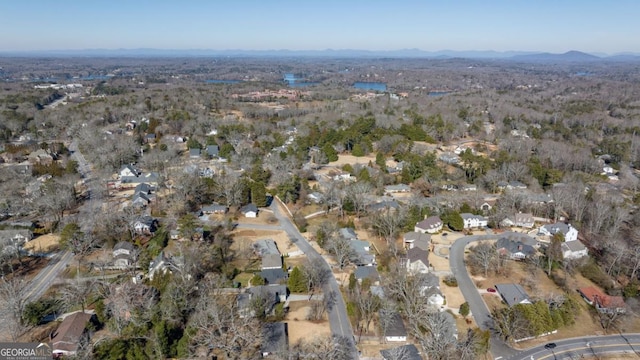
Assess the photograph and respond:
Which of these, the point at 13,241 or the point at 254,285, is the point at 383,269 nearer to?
the point at 254,285

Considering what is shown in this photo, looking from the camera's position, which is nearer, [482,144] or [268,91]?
[482,144]

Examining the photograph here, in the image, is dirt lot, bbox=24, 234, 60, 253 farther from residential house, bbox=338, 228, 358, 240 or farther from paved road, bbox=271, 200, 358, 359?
residential house, bbox=338, 228, 358, 240

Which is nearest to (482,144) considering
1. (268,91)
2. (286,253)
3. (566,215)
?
(566,215)

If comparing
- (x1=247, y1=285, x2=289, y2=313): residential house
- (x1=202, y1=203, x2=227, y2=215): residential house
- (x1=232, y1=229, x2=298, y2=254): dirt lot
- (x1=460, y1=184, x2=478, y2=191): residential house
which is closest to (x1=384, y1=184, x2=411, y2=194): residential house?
(x1=460, y1=184, x2=478, y2=191): residential house

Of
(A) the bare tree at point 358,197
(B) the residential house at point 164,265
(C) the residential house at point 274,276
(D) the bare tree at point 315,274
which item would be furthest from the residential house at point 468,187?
(B) the residential house at point 164,265

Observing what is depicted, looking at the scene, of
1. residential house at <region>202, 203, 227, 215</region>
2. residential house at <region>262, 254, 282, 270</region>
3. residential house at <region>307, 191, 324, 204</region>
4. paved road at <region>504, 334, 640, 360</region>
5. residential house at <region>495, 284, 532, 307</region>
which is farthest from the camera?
residential house at <region>307, 191, 324, 204</region>

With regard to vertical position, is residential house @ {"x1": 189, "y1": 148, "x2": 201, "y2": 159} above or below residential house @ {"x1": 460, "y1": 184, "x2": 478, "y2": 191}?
above

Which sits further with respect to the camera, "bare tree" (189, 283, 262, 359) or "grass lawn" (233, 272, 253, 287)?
"grass lawn" (233, 272, 253, 287)
